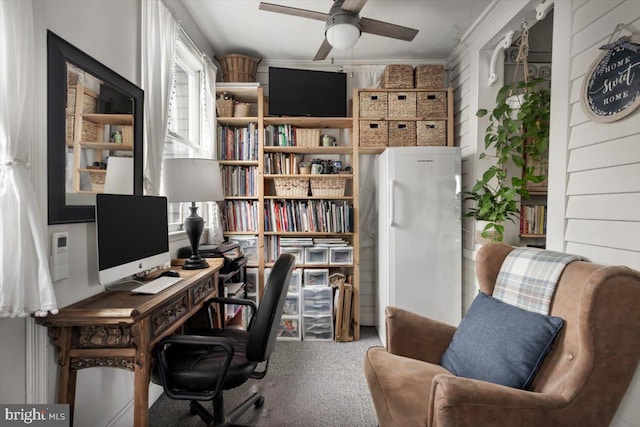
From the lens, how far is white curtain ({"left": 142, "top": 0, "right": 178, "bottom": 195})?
1.93m

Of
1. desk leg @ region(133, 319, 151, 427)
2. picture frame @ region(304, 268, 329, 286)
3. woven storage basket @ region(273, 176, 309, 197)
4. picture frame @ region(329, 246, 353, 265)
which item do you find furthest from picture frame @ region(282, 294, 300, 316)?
desk leg @ region(133, 319, 151, 427)

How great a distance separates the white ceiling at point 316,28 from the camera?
244 centimetres

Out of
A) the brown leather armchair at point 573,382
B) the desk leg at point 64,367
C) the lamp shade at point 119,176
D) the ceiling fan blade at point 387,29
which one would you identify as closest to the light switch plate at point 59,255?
the desk leg at point 64,367

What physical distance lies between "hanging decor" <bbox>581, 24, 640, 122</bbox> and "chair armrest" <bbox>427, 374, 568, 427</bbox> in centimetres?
119

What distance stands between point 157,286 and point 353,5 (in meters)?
1.97

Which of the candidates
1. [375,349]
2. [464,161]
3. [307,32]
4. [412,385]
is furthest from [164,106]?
[464,161]

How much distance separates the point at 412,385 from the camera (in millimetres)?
1393

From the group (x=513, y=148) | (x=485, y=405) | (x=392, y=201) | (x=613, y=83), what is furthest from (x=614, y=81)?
(x=392, y=201)

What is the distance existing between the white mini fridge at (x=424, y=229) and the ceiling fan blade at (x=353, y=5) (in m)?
1.11

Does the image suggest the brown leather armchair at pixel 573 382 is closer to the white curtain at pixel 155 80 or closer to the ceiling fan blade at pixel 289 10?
the white curtain at pixel 155 80

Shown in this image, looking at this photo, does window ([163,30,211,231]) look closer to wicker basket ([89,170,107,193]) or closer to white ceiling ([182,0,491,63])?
white ceiling ([182,0,491,63])

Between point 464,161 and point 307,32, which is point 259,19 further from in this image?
point 464,161

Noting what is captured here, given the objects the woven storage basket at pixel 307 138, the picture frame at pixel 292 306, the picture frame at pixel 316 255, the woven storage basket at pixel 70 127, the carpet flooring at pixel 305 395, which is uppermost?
the woven storage basket at pixel 307 138

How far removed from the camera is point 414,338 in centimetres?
172
